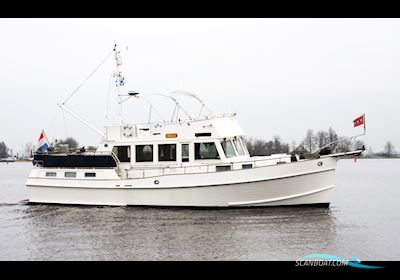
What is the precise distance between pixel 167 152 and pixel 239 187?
3.66 metres

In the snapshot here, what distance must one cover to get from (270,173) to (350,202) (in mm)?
8244

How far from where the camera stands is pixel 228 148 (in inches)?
747

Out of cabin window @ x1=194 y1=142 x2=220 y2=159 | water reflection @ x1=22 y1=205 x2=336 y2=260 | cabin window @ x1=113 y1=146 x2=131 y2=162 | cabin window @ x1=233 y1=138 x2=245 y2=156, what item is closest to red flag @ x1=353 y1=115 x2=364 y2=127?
water reflection @ x1=22 y1=205 x2=336 y2=260

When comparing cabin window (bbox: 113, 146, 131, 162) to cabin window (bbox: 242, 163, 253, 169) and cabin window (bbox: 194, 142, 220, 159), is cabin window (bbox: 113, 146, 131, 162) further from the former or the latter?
cabin window (bbox: 242, 163, 253, 169)

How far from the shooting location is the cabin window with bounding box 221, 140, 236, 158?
18820mm

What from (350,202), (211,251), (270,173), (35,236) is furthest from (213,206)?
(350,202)

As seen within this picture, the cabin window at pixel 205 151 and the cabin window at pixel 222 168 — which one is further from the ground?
the cabin window at pixel 205 151

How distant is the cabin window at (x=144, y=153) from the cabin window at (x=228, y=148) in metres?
3.20

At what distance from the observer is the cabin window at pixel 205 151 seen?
1864 centimetres

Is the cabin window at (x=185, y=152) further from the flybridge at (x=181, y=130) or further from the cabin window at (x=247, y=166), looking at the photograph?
the cabin window at (x=247, y=166)

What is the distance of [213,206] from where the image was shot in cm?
1778

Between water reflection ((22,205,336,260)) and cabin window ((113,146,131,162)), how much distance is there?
7.44 ft

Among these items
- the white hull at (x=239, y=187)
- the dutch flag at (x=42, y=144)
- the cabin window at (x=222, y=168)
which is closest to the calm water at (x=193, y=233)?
the white hull at (x=239, y=187)

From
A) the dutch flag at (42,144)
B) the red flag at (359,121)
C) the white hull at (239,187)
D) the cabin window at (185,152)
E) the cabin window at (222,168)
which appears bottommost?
the white hull at (239,187)
